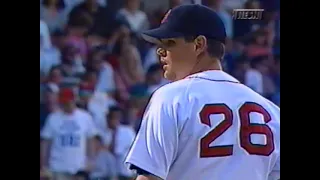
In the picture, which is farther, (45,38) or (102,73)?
(102,73)

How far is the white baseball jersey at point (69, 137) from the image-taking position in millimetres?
2891

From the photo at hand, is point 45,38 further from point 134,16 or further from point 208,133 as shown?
point 208,133

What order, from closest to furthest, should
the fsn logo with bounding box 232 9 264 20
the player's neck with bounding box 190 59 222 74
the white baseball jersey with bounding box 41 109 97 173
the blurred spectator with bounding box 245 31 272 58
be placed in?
1. the player's neck with bounding box 190 59 222 74
2. the fsn logo with bounding box 232 9 264 20
3. the blurred spectator with bounding box 245 31 272 58
4. the white baseball jersey with bounding box 41 109 97 173

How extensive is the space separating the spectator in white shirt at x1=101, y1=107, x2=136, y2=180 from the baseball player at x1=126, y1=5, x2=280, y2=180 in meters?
1.17

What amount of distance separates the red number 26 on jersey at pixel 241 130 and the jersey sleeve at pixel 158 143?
0.07 m

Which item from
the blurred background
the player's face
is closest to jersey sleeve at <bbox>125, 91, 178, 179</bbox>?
the player's face

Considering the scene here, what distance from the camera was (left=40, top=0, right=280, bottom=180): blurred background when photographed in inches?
105

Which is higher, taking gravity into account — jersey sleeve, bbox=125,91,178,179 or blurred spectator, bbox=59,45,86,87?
blurred spectator, bbox=59,45,86,87

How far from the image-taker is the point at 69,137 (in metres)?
3.10

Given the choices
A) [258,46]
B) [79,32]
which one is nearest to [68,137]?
[79,32]

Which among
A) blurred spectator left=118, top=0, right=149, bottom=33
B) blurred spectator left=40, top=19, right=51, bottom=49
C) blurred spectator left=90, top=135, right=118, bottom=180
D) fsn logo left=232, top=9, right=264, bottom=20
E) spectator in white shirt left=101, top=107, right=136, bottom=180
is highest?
blurred spectator left=118, top=0, right=149, bottom=33

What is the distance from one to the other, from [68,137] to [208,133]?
4.94 feet

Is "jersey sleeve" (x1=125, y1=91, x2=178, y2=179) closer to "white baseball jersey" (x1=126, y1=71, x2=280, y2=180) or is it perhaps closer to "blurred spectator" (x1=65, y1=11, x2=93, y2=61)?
"white baseball jersey" (x1=126, y1=71, x2=280, y2=180)
